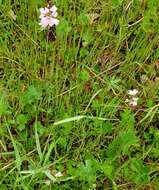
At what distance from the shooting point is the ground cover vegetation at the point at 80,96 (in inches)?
85.6

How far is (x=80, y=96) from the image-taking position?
2.41 metres

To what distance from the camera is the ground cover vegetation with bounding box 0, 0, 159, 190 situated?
2.17 meters

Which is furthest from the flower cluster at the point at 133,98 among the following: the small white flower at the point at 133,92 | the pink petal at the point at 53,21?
the pink petal at the point at 53,21

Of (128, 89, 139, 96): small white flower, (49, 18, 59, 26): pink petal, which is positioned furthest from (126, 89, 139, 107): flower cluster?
(49, 18, 59, 26): pink petal

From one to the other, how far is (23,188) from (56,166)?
0.64 ft

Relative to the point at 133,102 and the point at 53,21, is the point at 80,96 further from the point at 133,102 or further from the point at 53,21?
the point at 53,21

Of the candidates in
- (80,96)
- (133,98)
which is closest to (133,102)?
(133,98)

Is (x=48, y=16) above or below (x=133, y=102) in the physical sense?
above

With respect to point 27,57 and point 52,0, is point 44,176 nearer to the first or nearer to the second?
point 27,57

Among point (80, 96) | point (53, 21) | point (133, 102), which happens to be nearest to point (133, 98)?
point (133, 102)

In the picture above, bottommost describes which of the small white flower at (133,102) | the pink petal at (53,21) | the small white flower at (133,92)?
the small white flower at (133,102)

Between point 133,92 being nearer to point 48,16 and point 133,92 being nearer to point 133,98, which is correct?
point 133,98

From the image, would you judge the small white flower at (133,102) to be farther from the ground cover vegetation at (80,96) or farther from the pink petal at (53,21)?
the pink petal at (53,21)

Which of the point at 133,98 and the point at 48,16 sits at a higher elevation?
the point at 48,16
